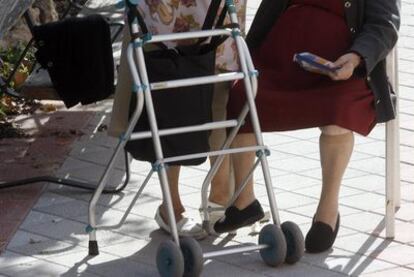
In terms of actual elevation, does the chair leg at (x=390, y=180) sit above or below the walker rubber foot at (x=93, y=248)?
above

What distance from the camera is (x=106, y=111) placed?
26.2 ft

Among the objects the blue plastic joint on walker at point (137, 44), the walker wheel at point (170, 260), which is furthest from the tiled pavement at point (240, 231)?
the blue plastic joint on walker at point (137, 44)

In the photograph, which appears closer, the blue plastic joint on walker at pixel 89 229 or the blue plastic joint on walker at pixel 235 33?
the blue plastic joint on walker at pixel 235 33

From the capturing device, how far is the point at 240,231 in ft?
19.8

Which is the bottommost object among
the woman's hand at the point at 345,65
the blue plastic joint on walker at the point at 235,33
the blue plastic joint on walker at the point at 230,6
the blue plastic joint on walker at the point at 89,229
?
the blue plastic joint on walker at the point at 89,229

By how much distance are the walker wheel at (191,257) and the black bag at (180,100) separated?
36 cm

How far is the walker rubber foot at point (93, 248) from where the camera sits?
572 centimetres

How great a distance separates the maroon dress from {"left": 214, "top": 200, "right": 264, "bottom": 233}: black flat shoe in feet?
1.30

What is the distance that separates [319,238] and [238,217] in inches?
16.2

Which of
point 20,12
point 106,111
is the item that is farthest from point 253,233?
point 106,111

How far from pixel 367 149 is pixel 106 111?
71.1 inches

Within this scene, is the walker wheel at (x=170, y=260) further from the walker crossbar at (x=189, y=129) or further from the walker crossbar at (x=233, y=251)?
the walker crossbar at (x=189, y=129)

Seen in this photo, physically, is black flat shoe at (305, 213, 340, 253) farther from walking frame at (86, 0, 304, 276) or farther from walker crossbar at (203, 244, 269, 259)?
walker crossbar at (203, 244, 269, 259)

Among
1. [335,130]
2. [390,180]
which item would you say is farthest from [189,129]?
[390,180]
